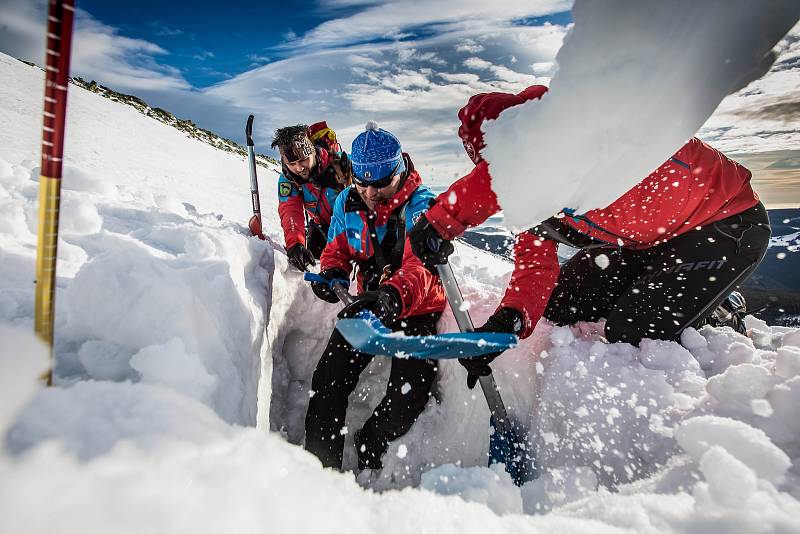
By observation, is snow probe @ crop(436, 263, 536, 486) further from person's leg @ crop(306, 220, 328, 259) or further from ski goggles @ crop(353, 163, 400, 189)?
person's leg @ crop(306, 220, 328, 259)

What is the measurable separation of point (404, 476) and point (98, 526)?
1.89 m

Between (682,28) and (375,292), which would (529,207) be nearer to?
(682,28)

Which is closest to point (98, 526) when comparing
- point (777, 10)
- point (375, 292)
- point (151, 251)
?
point (151, 251)

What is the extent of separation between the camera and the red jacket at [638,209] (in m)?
1.75

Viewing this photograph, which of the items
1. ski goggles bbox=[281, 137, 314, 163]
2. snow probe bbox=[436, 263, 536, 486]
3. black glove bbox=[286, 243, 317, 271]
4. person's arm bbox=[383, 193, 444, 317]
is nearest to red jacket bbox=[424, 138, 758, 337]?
snow probe bbox=[436, 263, 536, 486]

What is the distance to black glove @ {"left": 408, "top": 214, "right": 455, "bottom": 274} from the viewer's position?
188 centimetres

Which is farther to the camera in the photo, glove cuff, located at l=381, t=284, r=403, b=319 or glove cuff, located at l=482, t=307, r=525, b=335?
glove cuff, located at l=381, t=284, r=403, b=319

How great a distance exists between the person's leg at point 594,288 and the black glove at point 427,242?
46.0 inches

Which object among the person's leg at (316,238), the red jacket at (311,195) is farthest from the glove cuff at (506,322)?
the person's leg at (316,238)

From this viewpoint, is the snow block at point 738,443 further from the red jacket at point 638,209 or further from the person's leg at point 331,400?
the person's leg at point 331,400

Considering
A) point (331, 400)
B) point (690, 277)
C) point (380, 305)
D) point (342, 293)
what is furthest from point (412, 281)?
point (690, 277)

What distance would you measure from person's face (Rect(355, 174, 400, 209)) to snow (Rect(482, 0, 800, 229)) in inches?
51.4

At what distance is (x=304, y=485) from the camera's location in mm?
963

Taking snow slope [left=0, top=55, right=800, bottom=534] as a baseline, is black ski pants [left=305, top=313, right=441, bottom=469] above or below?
below
